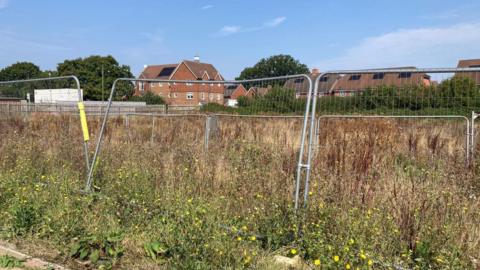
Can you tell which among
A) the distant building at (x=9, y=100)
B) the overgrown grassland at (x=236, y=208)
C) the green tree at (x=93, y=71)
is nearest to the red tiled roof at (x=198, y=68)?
the green tree at (x=93, y=71)

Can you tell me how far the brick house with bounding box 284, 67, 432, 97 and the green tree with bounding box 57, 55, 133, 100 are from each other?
7342 centimetres

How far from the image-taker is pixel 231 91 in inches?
305

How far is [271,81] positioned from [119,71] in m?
84.5

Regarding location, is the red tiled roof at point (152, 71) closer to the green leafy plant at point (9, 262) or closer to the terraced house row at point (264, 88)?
the terraced house row at point (264, 88)

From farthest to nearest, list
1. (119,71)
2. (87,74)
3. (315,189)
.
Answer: (119,71)
(87,74)
(315,189)

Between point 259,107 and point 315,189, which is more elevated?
point 259,107

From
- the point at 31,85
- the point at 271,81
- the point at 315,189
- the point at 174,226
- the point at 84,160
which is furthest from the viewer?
the point at 31,85

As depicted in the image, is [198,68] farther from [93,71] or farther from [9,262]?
[9,262]

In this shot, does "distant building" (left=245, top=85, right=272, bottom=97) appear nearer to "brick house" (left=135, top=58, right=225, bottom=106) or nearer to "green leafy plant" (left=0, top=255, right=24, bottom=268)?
"brick house" (left=135, top=58, right=225, bottom=106)

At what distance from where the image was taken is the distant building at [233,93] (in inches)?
275

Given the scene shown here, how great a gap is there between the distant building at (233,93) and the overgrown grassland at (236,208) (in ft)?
3.31

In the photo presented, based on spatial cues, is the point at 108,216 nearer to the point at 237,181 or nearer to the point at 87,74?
the point at 237,181

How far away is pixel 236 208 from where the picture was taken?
497 centimetres

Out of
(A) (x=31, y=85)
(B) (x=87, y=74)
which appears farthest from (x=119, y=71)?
(A) (x=31, y=85)
